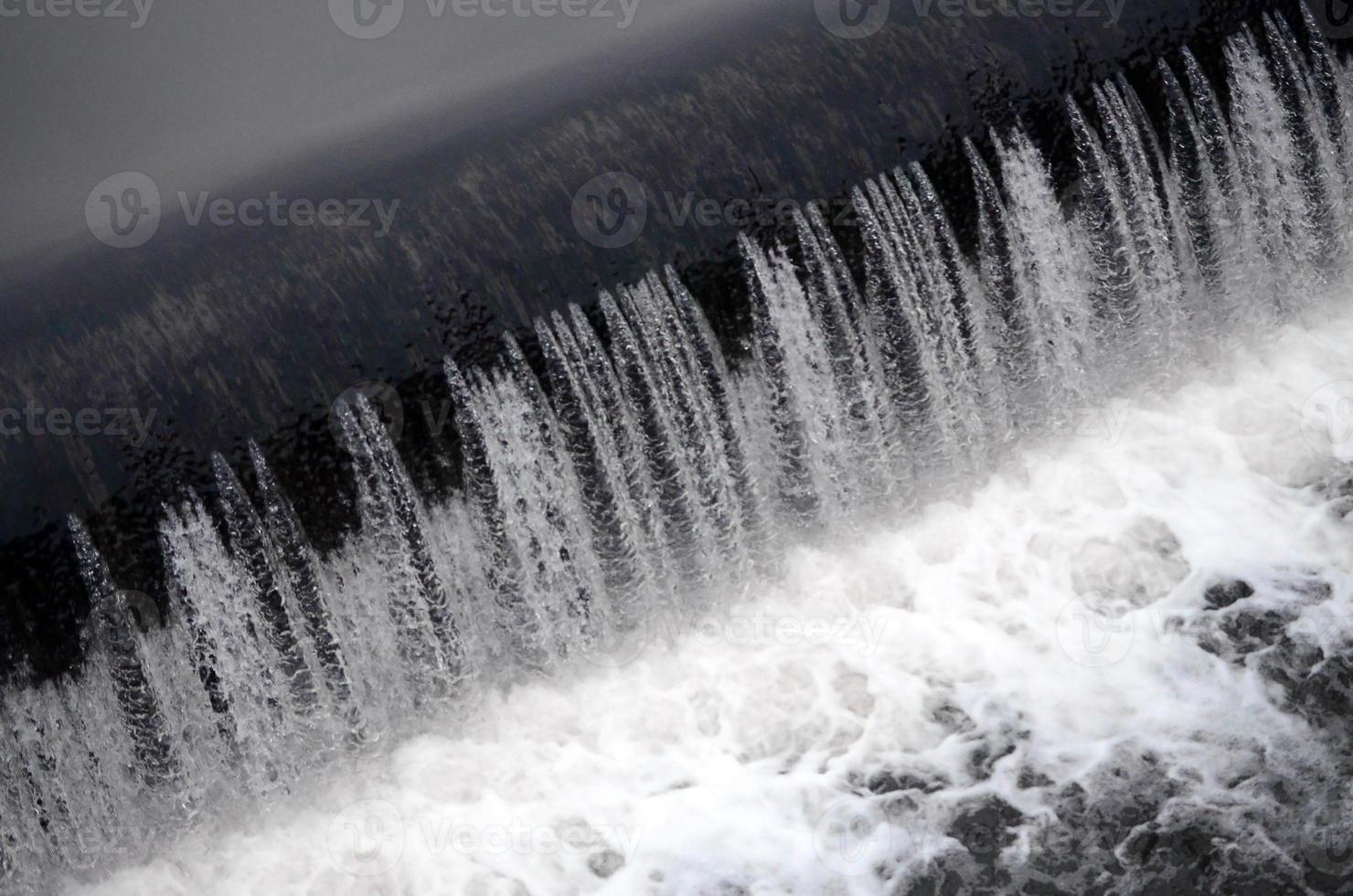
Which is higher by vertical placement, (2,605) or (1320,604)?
(2,605)

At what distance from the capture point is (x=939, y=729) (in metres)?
6.49

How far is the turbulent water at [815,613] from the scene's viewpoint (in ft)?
20.1

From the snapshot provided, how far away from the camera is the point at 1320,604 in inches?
265

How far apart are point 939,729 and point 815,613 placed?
1.02m

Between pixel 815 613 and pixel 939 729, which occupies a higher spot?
pixel 815 613

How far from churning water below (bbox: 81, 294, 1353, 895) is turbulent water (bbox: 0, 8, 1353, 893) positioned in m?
0.02

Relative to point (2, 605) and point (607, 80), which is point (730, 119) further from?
point (2, 605)

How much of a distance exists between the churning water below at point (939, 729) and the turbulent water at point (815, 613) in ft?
0.07

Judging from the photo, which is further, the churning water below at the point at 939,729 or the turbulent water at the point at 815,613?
the turbulent water at the point at 815,613

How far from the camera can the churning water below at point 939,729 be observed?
19.4 ft

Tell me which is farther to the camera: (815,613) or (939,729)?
(815,613)

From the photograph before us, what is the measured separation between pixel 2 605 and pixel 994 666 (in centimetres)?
494

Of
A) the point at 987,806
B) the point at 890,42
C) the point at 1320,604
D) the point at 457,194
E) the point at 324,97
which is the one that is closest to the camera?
the point at 987,806

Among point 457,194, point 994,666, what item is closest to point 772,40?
point 457,194
